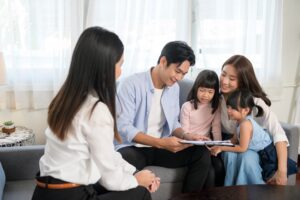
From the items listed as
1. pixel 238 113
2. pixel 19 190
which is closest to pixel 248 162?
pixel 238 113

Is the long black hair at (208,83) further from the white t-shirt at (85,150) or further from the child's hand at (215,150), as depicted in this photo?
the white t-shirt at (85,150)

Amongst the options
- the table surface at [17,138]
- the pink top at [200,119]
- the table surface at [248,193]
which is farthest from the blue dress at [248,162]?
the table surface at [17,138]

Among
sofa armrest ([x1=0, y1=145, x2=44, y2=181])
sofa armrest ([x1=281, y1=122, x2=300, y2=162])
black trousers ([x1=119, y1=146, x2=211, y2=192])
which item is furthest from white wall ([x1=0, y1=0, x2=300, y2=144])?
sofa armrest ([x1=0, y1=145, x2=44, y2=181])

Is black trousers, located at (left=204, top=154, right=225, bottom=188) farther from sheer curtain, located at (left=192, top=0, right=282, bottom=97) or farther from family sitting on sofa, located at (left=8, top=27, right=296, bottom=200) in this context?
sheer curtain, located at (left=192, top=0, right=282, bottom=97)

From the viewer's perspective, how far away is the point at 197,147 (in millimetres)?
2051

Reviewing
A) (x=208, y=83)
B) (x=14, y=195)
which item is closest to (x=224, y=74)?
(x=208, y=83)

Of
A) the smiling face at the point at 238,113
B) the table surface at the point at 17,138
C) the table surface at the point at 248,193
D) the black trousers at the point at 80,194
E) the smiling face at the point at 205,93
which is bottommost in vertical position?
the table surface at the point at 248,193

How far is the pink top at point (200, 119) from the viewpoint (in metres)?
2.24

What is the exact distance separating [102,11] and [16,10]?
2.05 ft

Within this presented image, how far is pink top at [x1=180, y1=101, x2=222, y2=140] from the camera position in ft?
7.35

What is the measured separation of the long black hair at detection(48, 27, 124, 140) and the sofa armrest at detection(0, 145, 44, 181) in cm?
76

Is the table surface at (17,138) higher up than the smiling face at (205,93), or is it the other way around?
the smiling face at (205,93)

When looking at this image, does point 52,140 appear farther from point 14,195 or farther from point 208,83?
point 208,83

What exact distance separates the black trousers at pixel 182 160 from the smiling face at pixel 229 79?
42 centimetres
